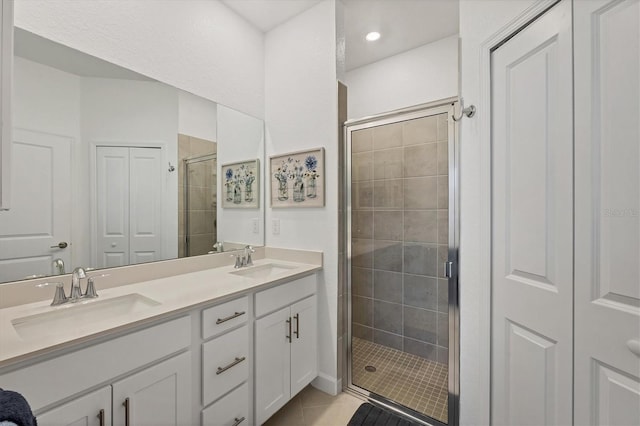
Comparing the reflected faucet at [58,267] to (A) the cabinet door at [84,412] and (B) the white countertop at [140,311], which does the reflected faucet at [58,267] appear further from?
(A) the cabinet door at [84,412]

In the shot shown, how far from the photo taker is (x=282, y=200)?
7.14ft

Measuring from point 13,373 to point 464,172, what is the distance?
73.9 inches

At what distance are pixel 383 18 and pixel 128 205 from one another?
2.27 m

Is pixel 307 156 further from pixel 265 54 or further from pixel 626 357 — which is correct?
pixel 626 357

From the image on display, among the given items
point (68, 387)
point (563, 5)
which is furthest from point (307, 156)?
point (68, 387)

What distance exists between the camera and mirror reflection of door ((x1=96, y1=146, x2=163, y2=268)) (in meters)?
1.43

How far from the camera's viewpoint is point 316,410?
177 cm

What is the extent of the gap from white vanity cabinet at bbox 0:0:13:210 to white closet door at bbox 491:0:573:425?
1.76 meters

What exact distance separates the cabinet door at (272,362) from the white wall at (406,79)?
84.5 inches

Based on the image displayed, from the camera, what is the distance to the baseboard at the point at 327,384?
1.92 meters

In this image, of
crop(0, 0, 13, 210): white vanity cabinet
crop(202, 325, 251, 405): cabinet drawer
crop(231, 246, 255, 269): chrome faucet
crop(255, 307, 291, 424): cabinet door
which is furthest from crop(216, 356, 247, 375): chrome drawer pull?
crop(0, 0, 13, 210): white vanity cabinet

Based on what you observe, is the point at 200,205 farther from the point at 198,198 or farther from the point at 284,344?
the point at 284,344

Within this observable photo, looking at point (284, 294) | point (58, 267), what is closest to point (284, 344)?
point (284, 294)

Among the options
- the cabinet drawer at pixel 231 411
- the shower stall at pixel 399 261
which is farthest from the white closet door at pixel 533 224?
the cabinet drawer at pixel 231 411
